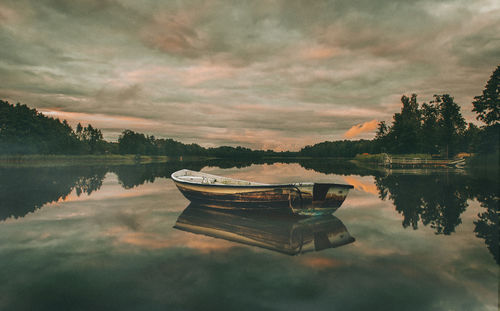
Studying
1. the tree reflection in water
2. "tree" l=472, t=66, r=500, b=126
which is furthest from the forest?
the tree reflection in water

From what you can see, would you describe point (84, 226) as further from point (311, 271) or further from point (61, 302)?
point (311, 271)

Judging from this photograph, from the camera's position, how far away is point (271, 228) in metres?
11.9

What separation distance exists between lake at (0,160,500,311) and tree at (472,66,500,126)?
189 ft

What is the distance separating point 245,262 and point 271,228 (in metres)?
3.89

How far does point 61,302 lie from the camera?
6098 millimetres

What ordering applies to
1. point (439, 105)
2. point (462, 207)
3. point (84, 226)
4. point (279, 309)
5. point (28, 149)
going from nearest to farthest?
point (279, 309) → point (84, 226) → point (462, 207) → point (439, 105) → point (28, 149)

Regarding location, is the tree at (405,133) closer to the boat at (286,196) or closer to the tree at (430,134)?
the tree at (430,134)

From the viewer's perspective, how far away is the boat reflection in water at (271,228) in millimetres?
9969

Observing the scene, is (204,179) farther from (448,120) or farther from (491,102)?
(448,120)

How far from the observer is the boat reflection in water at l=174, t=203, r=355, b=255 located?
32.7 ft

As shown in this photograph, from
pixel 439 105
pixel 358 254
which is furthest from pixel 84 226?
pixel 439 105

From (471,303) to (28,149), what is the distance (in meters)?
115

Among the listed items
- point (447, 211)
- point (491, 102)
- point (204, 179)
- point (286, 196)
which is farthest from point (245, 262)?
point (491, 102)

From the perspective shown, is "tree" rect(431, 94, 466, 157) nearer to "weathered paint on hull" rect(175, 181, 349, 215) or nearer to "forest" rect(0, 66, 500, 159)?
"forest" rect(0, 66, 500, 159)
